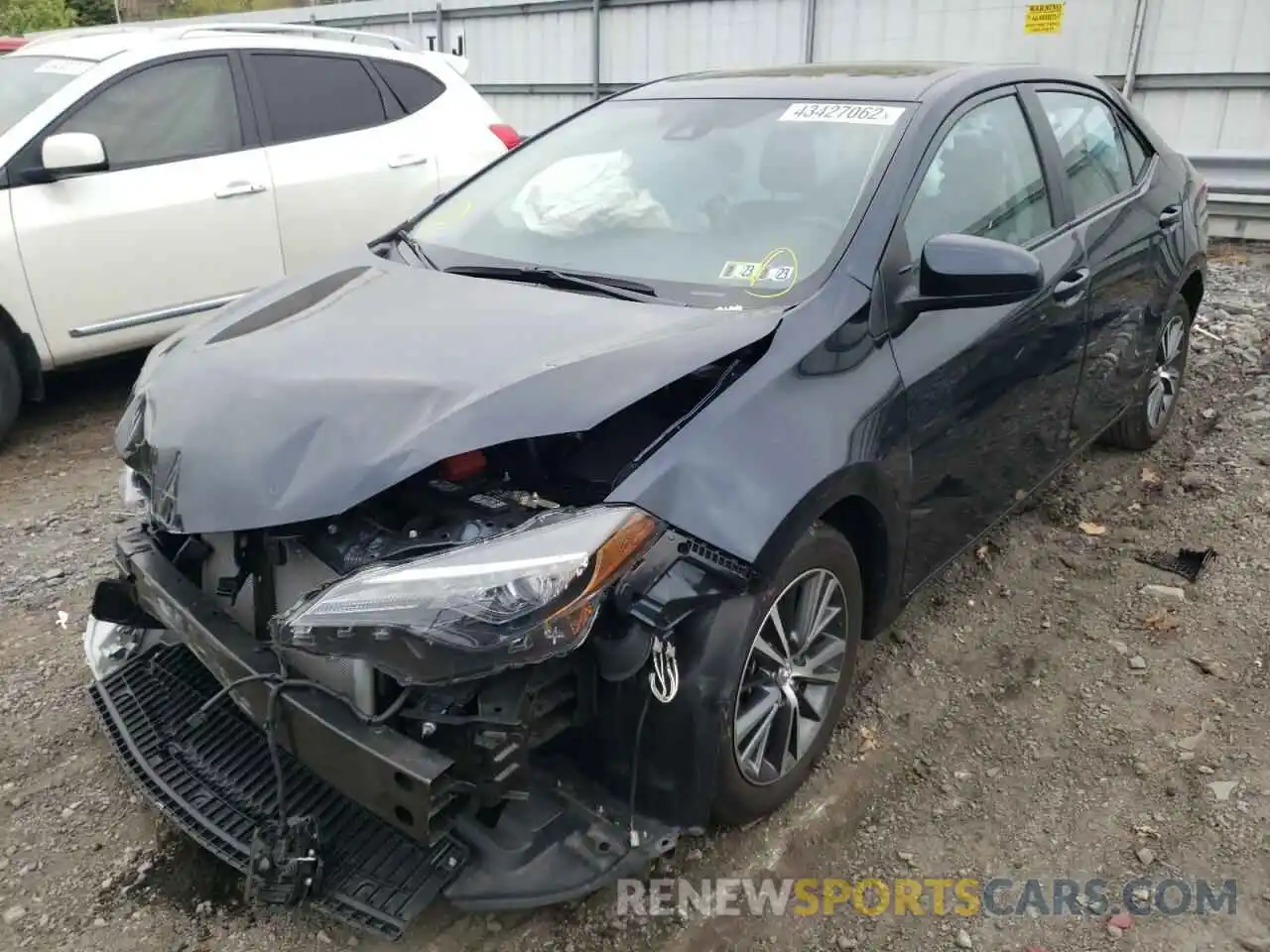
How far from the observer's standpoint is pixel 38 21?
23391 mm

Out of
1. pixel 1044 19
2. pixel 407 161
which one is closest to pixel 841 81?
pixel 407 161

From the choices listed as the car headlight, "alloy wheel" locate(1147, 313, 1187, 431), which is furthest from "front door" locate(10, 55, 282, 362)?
"alloy wheel" locate(1147, 313, 1187, 431)

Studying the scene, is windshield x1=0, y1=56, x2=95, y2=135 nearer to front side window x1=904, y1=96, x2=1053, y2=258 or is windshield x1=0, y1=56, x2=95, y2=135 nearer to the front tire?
front side window x1=904, y1=96, x2=1053, y2=258

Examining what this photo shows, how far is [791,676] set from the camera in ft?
8.18

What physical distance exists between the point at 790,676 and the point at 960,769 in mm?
704

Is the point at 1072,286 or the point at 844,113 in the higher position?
the point at 844,113

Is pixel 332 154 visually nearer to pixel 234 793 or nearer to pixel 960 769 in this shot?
pixel 234 793

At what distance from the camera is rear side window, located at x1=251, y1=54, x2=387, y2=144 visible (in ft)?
17.9

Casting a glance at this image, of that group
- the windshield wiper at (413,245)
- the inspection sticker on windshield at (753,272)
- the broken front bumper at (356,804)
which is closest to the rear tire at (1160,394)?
the inspection sticker on windshield at (753,272)

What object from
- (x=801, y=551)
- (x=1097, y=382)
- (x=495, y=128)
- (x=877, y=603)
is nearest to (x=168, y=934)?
(x=801, y=551)

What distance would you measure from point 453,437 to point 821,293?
1023 mm

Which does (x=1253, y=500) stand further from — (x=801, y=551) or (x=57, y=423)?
(x=57, y=423)

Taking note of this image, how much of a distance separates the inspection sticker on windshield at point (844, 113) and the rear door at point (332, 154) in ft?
9.57

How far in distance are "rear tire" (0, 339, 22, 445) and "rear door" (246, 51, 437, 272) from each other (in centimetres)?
138
